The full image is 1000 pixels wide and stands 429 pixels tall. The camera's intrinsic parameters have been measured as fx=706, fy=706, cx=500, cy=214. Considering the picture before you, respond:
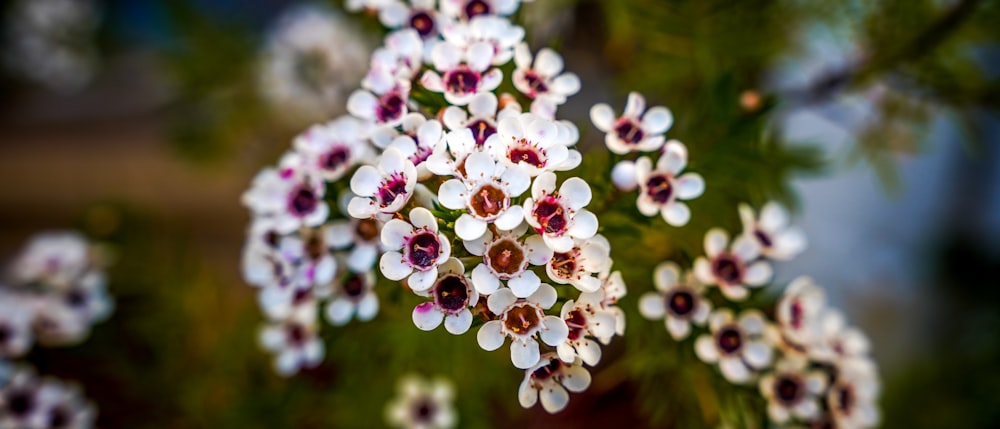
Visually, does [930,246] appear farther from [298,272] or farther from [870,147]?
[298,272]

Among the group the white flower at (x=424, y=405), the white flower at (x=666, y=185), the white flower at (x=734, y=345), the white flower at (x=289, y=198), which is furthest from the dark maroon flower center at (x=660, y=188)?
the white flower at (x=424, y=405)

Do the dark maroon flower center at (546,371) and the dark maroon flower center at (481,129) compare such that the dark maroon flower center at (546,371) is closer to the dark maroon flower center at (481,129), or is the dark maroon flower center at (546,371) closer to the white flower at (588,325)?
the white flower at (588,325)

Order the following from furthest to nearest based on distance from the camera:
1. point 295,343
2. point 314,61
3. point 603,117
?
1. point 314,61
2. point 295,343
3. point 603,117

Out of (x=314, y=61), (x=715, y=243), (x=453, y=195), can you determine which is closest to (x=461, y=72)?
(x=453, y=195)

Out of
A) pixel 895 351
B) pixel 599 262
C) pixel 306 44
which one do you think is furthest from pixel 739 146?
pixel 895 351

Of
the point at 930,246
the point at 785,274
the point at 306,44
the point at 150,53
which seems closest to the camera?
the point at 306,44

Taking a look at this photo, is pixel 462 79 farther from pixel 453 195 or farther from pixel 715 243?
pixel 715 243

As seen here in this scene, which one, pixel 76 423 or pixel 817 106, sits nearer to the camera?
pixel 76 423
